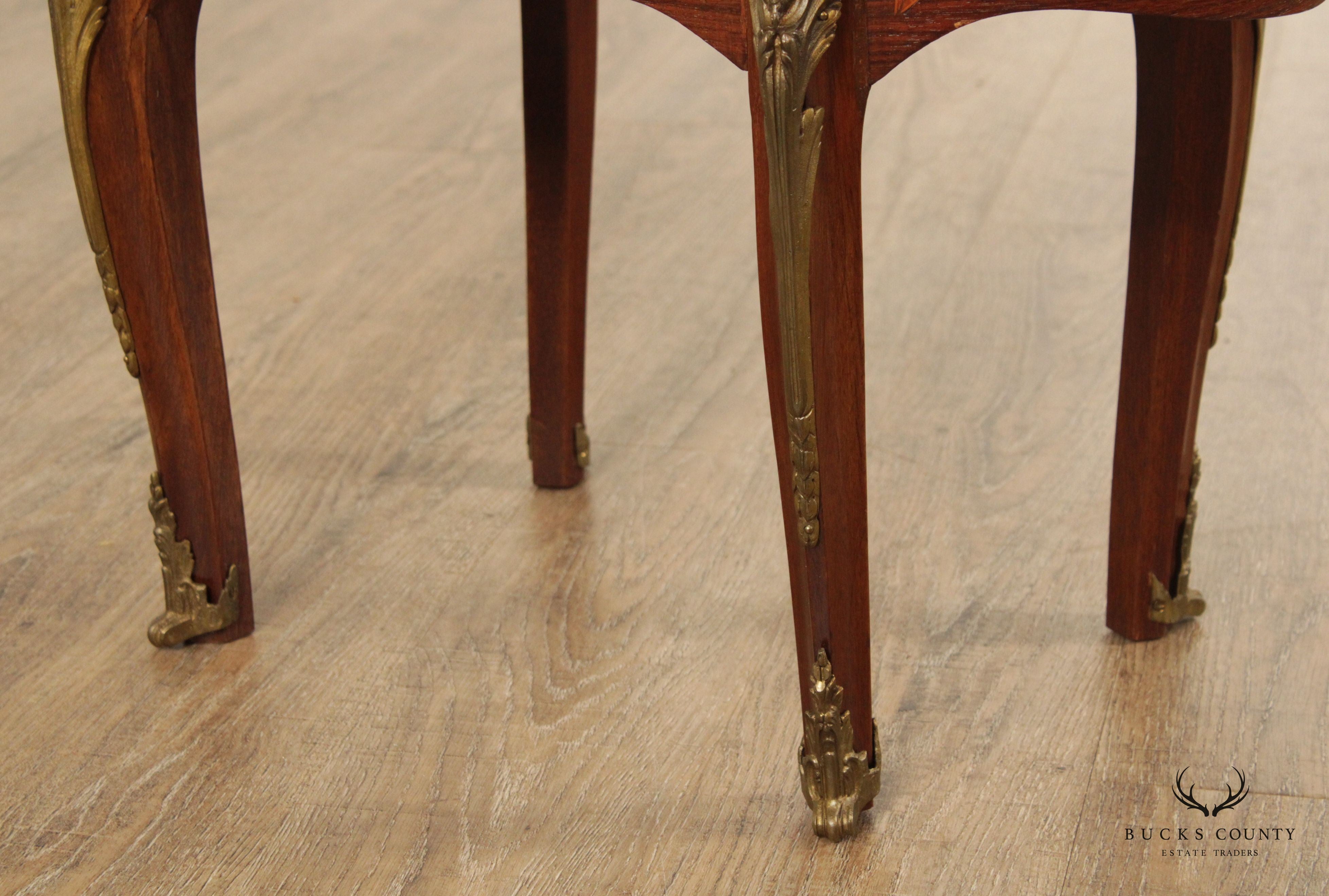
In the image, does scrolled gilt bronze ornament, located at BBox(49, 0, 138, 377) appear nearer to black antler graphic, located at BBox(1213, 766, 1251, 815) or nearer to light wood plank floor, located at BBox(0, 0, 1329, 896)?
light wood plank floor, located at BBox(0, 0, 1329, 896)

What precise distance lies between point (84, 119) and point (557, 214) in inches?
14.7

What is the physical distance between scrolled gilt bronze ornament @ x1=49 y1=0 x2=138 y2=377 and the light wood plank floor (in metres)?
0.24

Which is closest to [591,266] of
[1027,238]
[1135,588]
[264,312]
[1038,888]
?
[264,312]

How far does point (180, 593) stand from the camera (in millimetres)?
1090

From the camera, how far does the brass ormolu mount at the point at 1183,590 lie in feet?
3.47

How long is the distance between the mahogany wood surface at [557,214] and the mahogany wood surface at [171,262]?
0.27m

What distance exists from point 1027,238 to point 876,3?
3.75ft

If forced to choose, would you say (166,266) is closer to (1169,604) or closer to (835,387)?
(835,387)

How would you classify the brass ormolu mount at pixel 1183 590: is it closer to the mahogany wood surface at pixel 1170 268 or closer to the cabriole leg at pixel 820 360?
the mahogany wood surface at pixel 1170 268

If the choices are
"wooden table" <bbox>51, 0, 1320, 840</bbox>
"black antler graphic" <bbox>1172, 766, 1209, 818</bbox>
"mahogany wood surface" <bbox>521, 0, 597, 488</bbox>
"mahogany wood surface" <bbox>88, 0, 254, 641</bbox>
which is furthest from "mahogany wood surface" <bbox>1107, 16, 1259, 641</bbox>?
"mahogany wood surface" <bbox>88, 0, 254, 641</bbox>

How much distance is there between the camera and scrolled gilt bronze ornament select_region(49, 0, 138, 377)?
37.1 inches

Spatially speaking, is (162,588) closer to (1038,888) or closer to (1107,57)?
(1038,888)

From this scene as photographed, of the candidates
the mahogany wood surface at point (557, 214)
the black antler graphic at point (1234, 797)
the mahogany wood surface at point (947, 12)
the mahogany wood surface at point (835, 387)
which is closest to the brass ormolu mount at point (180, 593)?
the mahogany wood surface at point (557, 214)

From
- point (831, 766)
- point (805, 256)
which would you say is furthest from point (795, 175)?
point (831, 766)
